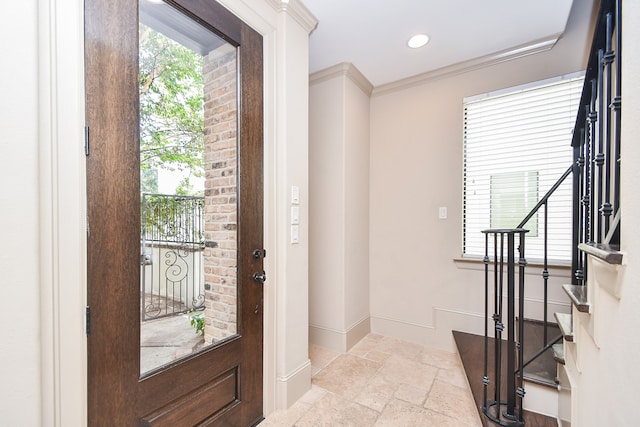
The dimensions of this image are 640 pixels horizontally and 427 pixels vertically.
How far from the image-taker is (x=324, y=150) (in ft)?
9.14

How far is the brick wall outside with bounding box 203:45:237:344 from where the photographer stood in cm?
151

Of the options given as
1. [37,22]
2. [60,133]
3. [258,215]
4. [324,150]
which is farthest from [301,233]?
[37,22]

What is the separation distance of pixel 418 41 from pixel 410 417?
279cm

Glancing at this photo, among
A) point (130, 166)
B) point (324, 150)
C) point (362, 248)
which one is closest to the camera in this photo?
point (130, 166)

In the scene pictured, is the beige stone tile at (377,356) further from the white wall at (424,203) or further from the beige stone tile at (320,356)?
the white wall at (424,203)

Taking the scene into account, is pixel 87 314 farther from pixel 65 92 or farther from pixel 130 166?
pixel 65 92

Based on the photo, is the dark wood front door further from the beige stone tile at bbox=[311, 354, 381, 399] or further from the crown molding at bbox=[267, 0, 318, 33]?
the beige stone tile at bbox=[311, 354, 381, 399]

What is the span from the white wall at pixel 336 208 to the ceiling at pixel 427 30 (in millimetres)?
280

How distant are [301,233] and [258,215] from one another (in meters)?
0.40

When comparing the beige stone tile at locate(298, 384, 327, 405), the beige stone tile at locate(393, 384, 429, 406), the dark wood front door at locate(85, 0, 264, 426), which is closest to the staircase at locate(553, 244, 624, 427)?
the beige stone tile at locate(393, 384, 429, 406)

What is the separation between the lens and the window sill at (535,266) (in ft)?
7.34

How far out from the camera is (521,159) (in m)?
2.44

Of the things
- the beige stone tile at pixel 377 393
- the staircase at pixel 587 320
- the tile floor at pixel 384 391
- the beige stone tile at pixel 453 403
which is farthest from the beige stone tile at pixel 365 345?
the staircase at pixel 587 320

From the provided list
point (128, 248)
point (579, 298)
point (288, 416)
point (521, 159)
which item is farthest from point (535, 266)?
point (128, 248)
